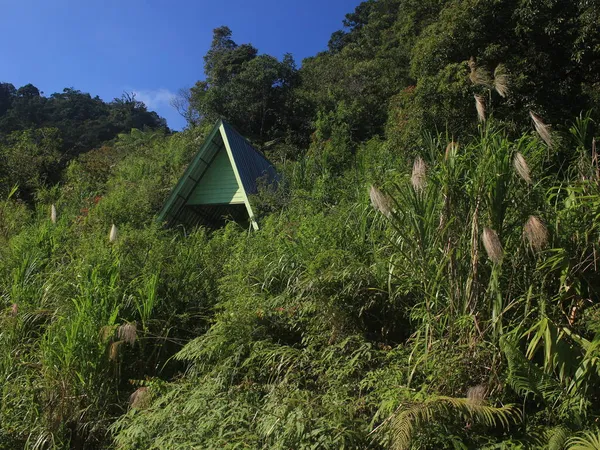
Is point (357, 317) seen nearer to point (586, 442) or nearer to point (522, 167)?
point (522, 167)

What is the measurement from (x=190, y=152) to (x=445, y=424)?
49.2 feet

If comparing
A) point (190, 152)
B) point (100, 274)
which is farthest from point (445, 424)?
point (190, 152)

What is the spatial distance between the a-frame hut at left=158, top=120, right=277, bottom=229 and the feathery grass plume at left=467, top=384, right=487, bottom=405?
796 centimetres

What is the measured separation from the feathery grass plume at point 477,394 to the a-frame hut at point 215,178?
7961 millimetres

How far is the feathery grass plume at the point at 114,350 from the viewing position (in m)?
5.04

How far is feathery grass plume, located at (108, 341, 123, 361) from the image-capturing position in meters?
5.04

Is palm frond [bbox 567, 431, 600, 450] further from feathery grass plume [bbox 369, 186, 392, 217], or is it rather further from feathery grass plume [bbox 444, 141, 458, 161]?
feathery grass plume [bbox 444, 141, 458, 161]

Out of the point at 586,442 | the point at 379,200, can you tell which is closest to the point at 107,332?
the point at 379,200

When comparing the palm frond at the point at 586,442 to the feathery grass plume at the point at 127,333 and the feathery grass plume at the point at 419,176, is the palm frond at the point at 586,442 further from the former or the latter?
the feathery grass plume at the point at 127,333

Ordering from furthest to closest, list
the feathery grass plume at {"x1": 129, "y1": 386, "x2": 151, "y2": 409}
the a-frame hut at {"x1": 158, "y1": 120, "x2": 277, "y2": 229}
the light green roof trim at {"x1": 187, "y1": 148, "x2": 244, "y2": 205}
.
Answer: the light green roof trim at {"x1": 187, "y1": 148, "x2": 244, "y2": 205} → the a-frame hut at {"x1": 158, "y1": 120, "x2": 277, "y2": 229} → the feathery grass plume at {"x1": 129, "y1": 386, "x2": 151, "y2": 409}

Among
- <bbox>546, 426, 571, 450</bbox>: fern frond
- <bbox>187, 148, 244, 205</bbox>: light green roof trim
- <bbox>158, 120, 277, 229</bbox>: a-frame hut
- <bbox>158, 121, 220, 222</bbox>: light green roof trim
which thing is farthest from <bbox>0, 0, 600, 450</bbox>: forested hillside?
<bbox>187, 148, 244, 205</bbox>: light green roof trim

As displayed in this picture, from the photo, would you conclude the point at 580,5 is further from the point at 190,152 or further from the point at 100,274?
the point at 190,152

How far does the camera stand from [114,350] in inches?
200

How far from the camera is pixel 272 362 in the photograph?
4.44 meters
